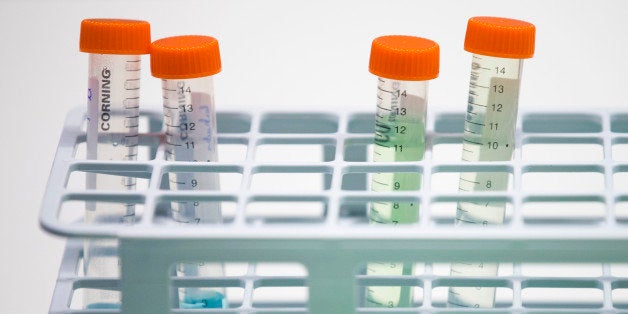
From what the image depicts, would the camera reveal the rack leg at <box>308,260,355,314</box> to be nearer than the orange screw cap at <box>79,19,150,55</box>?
Yes

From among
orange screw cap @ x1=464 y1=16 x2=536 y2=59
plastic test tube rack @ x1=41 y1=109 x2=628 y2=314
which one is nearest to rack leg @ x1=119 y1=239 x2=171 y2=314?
plastic test tube rack @ x1=41 y1=109 x2=628 y2=314

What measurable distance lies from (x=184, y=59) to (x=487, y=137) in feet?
0.87

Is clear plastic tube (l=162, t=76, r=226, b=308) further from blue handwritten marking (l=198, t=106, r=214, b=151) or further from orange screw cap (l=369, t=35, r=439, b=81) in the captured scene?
orange screw cap (l=369, t=35, r=439, b=81)

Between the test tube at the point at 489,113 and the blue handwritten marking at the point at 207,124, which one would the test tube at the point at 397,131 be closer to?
the test tube at the point at 489,113

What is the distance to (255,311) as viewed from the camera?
693 millimetres

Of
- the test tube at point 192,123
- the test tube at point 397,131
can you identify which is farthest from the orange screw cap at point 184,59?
the test tube at point 397,131

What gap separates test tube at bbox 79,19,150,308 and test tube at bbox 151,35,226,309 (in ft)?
0.10

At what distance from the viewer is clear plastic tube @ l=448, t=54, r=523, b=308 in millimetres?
732

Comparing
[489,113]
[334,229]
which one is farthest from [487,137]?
[334,229]

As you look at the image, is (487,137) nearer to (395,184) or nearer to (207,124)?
(395,184)

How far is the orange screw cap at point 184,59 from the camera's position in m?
0.69

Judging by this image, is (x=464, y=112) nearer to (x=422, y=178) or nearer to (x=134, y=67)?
(x=422, y=178)

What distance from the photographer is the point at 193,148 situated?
74 centimetres

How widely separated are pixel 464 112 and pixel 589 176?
1.15ft
